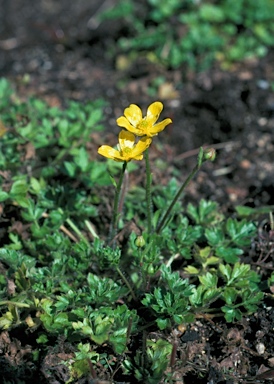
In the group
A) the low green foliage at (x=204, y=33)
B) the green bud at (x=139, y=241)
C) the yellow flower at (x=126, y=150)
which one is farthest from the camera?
the low green foliage at (x=204, y=33)

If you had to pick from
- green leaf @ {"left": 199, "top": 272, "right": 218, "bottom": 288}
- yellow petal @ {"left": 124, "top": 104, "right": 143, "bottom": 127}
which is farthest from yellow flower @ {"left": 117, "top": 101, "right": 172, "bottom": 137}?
→ green leaf @ {"left": 199, "top": 272, "right": 218, "bottom": 288}

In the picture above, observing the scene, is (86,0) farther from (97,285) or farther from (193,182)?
(97,285)

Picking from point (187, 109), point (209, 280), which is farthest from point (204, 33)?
point (209, 280)

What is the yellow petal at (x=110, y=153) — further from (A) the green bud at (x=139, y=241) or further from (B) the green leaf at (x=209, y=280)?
(B) the green leaf at (x=209, y=280)

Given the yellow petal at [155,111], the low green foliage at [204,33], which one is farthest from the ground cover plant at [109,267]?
the low green foliage at [204,33]

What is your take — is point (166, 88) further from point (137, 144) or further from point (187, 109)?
point (137, 144)

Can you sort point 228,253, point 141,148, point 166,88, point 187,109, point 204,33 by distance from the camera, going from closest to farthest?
point 141,148 < point 228,253 < point 187,109 < point 166,88 < point 204,33

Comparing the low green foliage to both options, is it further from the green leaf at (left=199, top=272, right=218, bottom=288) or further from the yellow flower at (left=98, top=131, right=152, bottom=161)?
the green leaf at (left=199, top=272, right=218, bottom=288)
